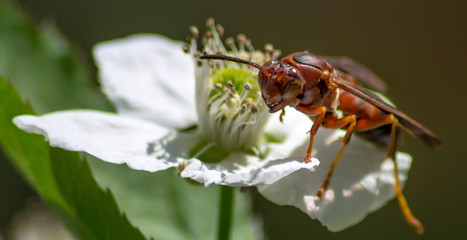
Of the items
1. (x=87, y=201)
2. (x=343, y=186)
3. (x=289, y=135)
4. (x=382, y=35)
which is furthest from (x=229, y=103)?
(x=382, y=35)

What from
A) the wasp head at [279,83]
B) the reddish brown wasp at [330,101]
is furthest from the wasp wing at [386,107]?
the wasp head at [279,83]

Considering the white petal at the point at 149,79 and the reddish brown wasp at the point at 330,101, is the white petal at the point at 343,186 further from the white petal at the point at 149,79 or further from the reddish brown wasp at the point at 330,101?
the white petal at the point at 149,79

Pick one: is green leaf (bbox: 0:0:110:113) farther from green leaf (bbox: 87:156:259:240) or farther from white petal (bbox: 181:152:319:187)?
white petal (bbox: 181:152:319:187)

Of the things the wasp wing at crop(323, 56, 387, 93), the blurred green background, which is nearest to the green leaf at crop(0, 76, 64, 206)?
the wasp wing at crop(323, 56, 387, 93)

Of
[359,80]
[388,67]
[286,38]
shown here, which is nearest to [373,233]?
[388,67]

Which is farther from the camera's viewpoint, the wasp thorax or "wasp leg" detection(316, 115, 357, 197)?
the wasp thorax

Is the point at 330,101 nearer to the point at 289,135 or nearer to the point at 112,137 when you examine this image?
the point at 289,135
